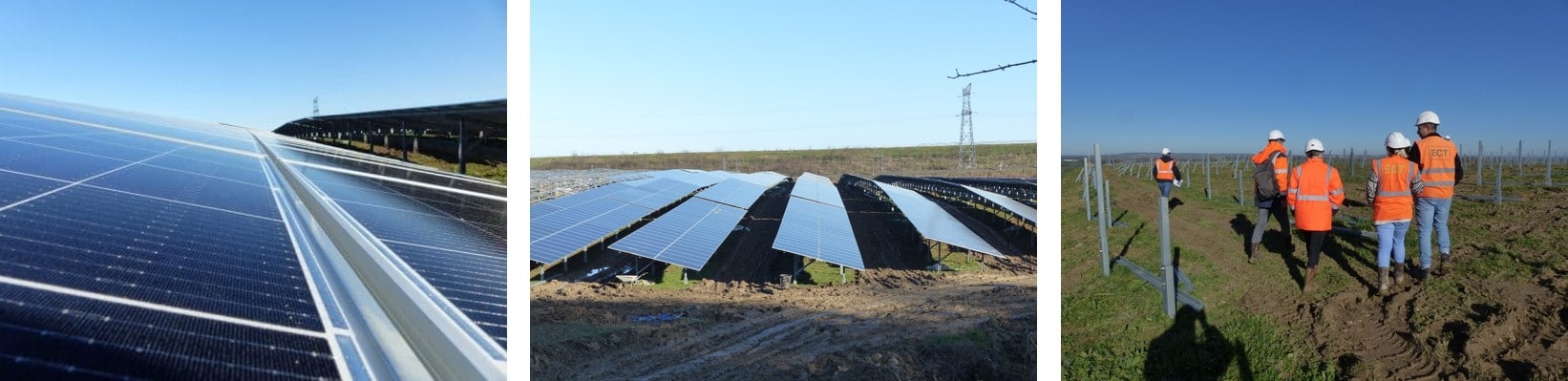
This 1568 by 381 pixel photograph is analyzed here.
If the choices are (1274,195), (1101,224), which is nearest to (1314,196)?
(1274,195)

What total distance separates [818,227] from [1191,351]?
5.87 ft

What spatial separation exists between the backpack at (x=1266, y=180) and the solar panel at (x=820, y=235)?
180 cm

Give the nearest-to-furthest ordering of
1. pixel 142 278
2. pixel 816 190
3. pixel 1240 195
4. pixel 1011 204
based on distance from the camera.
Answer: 1. pixel 142 278
2. pixel 1011 204
3. pixel 1240 195
4. pixel 816 190

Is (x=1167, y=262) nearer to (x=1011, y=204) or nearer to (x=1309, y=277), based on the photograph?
(x=1309, y=277)

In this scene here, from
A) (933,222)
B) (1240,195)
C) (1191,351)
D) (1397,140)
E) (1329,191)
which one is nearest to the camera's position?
(1397,140)

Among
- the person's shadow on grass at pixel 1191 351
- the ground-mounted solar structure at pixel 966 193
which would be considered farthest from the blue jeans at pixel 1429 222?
the ground-mounted solar structure at pixel 966 193

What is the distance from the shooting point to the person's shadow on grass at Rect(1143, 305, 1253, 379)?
9.05ft

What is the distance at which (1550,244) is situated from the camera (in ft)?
8.05

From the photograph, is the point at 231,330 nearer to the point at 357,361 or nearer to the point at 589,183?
the point at 357,361

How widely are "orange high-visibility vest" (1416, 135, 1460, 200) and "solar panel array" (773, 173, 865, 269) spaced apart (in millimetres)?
2240

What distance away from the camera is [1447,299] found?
244 centimetres

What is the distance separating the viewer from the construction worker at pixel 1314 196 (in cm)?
264

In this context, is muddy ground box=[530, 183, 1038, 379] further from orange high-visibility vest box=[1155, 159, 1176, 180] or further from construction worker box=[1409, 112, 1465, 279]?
construction worker box=[1409, 112, 1465, 279]

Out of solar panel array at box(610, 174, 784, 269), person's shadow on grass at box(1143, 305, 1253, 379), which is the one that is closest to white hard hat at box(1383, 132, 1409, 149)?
person's shadow on grass at box(1143, 305, 1253, 379)
